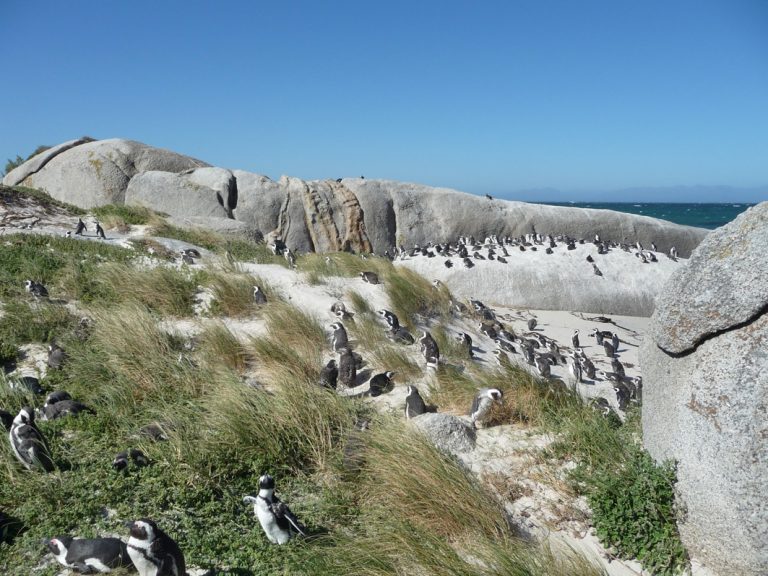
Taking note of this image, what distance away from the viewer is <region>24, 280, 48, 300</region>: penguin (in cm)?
915

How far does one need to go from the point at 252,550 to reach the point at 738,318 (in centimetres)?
380

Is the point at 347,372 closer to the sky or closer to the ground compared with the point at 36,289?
closer to the ground

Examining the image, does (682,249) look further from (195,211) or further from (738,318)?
(738,318)

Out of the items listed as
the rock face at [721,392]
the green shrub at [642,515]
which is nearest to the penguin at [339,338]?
the green shrub at [642,515]

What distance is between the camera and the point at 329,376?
23.6 ft

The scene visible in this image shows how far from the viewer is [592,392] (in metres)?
8.96

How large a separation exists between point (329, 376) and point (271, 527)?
3104 millimetres

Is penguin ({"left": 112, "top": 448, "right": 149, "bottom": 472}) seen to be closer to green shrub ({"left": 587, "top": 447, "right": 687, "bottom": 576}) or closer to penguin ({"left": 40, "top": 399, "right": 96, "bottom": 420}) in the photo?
penguin ({"left": 40, "top": 399, "right": 96, "bottom": 420})

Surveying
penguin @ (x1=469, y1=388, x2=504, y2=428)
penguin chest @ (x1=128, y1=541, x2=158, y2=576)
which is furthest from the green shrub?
penguin chest @ (x1=128, y1=541, x2=158, y2=576)

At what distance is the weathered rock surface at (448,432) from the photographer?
5588mm

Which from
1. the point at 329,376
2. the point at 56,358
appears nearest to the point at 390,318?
the point at 329,376

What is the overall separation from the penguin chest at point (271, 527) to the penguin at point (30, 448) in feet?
7.49

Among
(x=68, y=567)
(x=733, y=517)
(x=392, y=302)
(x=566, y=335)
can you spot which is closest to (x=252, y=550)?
(x=68, y=567)

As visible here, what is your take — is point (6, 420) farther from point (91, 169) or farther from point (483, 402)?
point (91, 169)
